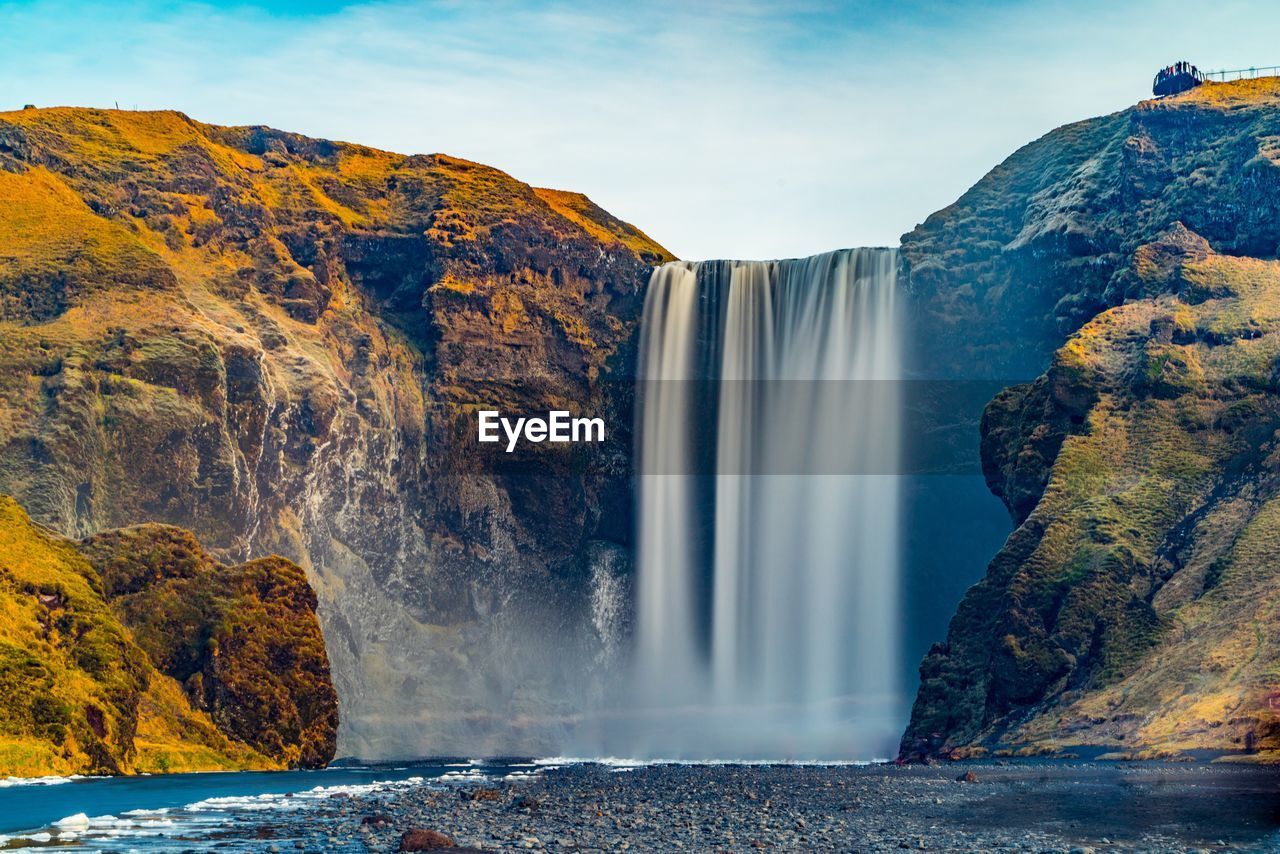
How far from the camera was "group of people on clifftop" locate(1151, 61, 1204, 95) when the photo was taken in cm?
15300

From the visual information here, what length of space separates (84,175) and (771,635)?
263 feet

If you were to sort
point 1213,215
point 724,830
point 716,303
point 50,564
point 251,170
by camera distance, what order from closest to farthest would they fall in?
point 724,830
point 50,564
point 1213,215
point 716,303
point 251,170

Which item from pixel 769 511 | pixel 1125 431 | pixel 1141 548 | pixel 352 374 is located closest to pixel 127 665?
pixel 352 374

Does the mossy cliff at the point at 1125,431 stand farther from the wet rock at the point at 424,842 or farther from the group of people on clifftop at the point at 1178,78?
the wet rock at the point at 424,842

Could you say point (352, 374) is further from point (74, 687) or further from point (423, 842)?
point (423, 842)

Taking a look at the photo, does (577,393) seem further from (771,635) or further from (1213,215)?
(1213,215)

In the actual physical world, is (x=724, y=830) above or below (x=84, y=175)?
below

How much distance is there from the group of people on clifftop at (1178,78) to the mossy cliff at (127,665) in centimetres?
9179

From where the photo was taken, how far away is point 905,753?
358ft

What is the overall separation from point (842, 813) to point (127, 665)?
5998 centimetres

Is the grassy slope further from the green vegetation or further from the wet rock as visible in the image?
the green vegetation

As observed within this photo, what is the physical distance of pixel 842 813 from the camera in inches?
2420

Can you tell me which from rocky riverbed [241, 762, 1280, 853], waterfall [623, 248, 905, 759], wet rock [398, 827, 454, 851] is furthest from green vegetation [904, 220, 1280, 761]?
wet rock [398, 827, 454, 851]

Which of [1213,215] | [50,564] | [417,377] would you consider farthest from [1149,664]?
[417,377]
